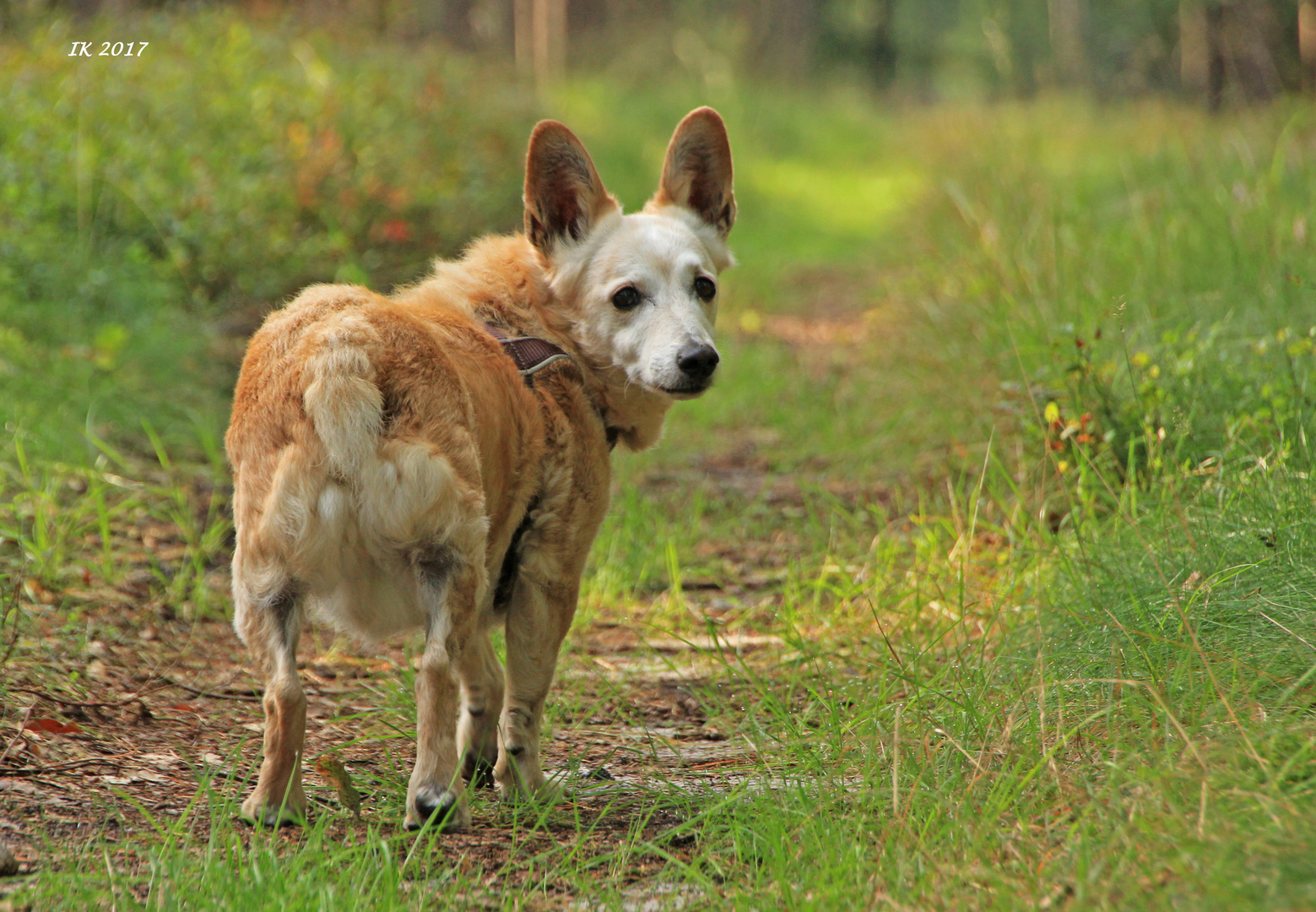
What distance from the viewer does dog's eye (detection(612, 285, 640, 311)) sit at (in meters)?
3.26

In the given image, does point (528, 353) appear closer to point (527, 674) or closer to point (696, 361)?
point (696, 361)

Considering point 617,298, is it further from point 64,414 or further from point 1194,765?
point 64,414

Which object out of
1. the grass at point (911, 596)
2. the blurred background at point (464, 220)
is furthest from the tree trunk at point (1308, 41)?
the grass at point (911, 596)

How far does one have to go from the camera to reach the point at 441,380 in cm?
234

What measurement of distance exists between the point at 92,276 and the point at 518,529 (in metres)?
3.29

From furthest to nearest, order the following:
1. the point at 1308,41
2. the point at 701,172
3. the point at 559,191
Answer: the point at 1308,41
the point at 701,172
the point at 559,191

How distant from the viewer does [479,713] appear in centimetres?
293

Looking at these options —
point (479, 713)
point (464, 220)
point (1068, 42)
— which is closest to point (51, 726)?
point (479, 713)

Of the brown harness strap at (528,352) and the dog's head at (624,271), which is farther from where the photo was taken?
the dog's head at (624,271)

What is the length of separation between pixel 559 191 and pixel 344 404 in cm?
148

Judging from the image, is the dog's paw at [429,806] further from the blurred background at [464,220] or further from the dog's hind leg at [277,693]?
the blurred background at [464,220]

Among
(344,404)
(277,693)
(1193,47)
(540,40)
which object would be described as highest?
(1193,47)

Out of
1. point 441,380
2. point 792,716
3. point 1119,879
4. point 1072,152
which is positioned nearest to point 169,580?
point 441,380

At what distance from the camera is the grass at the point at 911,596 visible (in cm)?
194
